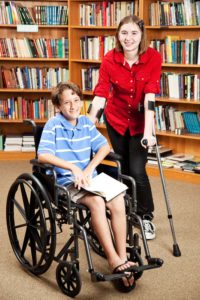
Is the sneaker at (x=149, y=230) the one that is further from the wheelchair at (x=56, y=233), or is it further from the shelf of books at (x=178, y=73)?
the shelf of books at (x=178, y=73)

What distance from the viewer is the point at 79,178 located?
2.65 meters

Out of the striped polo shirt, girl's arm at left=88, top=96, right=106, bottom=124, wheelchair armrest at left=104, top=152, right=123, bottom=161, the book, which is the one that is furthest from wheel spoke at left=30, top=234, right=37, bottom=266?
the book

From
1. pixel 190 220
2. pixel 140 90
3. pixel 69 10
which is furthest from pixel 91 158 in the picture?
pixel 69 10

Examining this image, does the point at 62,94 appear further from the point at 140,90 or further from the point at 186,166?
the point at 186,166

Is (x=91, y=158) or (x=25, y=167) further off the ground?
(x=91, y=158)

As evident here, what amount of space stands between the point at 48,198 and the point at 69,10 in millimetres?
3071

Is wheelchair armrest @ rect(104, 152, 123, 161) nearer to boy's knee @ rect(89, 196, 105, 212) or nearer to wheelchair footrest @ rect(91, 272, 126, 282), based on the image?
boy's knee @ rect(89, 196, 105, 212)

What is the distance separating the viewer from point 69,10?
5.21 metres

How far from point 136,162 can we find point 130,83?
49 cm

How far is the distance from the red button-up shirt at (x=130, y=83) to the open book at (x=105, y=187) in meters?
0.70

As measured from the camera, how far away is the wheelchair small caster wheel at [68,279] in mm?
2529

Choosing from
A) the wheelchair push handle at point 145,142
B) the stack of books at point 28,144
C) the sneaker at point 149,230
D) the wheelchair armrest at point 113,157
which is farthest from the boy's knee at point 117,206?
the stack of books at point 28,144

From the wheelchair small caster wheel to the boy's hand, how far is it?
38 centimetres

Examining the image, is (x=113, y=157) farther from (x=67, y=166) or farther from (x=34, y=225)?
(x=34, y=225)
